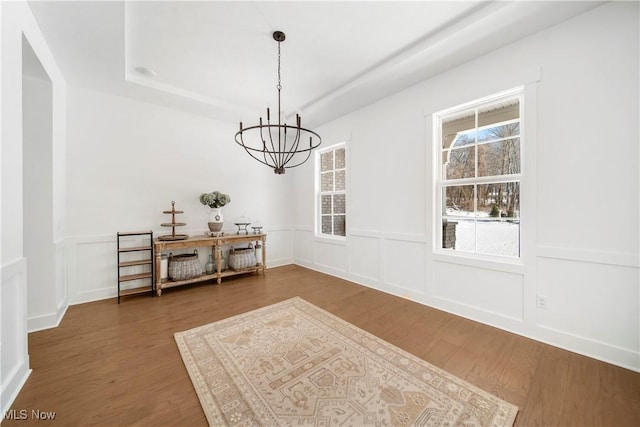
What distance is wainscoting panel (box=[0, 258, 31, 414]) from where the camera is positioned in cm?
147

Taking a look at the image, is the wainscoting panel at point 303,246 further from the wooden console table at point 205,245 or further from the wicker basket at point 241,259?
the wicker basket at point 241,259

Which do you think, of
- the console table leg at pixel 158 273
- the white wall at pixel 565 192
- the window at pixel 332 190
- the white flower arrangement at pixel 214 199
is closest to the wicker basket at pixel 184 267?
the console table leg at pixel 158 273

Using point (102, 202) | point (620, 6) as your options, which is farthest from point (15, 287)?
point (620, 6)

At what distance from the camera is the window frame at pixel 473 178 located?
231cm

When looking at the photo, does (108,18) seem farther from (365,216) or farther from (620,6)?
(620,6)

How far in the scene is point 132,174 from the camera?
11.3 ft

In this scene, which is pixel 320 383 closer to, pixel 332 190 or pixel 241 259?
pixel 241 259

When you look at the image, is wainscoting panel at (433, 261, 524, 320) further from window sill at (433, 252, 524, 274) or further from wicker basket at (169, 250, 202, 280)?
wicker basket at (169, 250, 202, 280)

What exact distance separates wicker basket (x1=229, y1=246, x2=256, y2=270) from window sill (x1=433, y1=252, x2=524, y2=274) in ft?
9.53

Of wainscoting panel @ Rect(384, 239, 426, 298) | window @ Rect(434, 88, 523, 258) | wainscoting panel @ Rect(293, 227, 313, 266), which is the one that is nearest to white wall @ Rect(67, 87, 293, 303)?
wainscoting panel @ Rect(293, 227, 313, 266)

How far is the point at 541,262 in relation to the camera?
2.19 metres

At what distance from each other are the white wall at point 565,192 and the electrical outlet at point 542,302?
3 cm

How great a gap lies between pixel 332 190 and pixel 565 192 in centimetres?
306

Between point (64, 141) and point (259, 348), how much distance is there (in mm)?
3396
